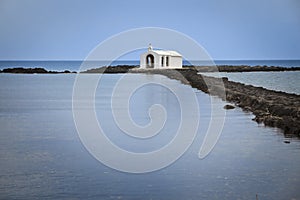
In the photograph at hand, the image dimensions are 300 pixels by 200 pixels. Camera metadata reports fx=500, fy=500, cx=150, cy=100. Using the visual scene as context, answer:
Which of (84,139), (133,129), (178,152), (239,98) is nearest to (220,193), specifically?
(178,152)

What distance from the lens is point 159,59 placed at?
145 ft

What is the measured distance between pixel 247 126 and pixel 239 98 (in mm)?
6363

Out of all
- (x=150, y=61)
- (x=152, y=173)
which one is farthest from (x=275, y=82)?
(x=152, y=173)

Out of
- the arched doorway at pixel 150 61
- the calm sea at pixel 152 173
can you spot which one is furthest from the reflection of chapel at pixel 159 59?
the calm sea at pixel 152 173

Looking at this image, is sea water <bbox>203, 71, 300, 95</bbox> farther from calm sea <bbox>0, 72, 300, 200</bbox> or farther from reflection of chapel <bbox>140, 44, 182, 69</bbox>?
calm sea <bbox>0, 72, 300, 200</bbox>

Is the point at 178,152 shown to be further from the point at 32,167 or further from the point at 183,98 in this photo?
the point at 183,98

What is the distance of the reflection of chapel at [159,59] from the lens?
4422 cm

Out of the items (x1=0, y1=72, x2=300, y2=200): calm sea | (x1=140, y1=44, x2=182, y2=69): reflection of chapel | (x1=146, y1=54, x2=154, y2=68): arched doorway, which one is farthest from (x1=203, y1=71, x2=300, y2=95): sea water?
(x1=0, y1=72, x2=300, y2=200): calm sea

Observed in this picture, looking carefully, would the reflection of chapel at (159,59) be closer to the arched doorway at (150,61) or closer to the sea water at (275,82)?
the arched doorway at (150,61)

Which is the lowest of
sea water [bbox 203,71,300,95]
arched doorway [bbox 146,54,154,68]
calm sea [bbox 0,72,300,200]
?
calm sea [bbox 0,72,300,200]

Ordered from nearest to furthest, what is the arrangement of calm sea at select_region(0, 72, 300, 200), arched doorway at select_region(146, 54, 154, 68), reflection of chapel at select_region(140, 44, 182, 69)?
calm sea at select_region(0, 72, 300, 200), reflection of chapel at select_region(140, 44, 182, 69), arched doorway at select_region(146, 54, 154, 68)

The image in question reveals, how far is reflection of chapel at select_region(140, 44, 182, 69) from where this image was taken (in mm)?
44219

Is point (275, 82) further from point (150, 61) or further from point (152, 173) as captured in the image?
point (152, 173)

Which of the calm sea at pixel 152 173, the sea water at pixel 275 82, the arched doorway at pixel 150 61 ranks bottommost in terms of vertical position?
the calm sea at pixel 152 173
